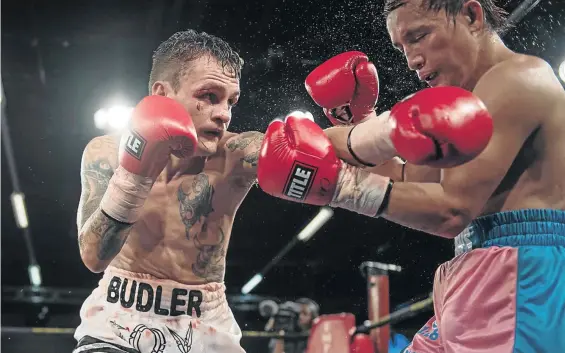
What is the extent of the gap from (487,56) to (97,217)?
118cm

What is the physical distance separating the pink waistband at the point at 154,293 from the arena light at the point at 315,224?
655 cm

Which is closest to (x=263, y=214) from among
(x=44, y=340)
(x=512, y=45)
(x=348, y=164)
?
(x=44, y=340)

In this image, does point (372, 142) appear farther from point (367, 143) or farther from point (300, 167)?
point (300, 167)

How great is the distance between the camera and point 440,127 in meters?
1.36

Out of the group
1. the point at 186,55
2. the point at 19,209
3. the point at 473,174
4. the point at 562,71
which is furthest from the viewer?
the point at 19,209

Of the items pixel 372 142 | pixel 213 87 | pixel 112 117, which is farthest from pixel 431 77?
pixel 112 117

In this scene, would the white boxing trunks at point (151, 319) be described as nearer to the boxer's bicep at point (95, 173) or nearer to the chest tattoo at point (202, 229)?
the chest tattoo at point (202, 229)

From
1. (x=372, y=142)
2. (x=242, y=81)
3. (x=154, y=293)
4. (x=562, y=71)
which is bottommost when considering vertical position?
(x=154, y=293)

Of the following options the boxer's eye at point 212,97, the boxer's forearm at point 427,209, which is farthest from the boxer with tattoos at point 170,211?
the boxer's forearm at point 427,209

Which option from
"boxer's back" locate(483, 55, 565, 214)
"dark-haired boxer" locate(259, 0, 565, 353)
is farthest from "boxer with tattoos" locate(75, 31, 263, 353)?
"boxer's back" locate(483, 55, 565, 214)

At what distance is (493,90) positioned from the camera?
1527mm

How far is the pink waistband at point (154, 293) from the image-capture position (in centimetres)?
190

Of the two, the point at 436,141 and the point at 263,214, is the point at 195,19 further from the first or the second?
the point at 263,214

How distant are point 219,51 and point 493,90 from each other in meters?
0.99
